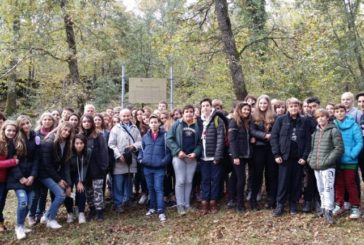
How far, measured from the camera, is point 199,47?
38.1ft

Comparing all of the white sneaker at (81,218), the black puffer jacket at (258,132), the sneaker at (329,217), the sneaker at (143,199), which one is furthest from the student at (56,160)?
the sneaker at (329,217)

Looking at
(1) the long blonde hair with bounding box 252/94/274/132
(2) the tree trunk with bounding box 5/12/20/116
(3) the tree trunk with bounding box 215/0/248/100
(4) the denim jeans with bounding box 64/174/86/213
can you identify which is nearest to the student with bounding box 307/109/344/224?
(1) the long blonde hair with bounding box 252/94/274/132

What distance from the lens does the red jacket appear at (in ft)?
19.1

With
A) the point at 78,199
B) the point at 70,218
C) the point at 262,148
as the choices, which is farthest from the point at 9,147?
the point at 262,148

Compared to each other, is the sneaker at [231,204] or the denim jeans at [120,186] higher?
the denim jeans at [120,186]

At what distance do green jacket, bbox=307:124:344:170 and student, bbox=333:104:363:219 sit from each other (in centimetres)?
23

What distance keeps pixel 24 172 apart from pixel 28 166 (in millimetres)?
110

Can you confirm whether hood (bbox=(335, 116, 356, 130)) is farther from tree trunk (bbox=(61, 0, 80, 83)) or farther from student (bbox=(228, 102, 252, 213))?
tree trunk (bbox=(61, 0, 80, 83))

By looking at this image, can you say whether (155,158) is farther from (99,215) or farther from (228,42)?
(228,42)

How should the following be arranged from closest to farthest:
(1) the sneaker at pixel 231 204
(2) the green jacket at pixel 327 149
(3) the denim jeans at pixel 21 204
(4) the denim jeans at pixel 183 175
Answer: (2) the green jacket at pixel 327 149
(3) the denim jeans at pixel 21 204
(4) the denim jeans at pixel 183 175
(1) the sneaker at pixel 231 204

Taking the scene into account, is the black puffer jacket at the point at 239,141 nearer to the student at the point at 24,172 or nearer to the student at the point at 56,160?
the student at the point at 56,160

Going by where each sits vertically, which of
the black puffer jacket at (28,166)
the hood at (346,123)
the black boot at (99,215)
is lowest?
the black boot at (99,215)

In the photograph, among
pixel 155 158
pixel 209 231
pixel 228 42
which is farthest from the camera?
pixel 228 42

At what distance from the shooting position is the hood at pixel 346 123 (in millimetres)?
5910
